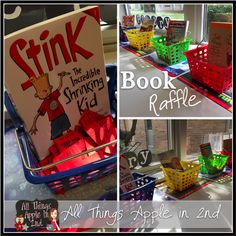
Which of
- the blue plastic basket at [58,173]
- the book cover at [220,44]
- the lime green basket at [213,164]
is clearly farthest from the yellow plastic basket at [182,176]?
the book cover at [220,44]

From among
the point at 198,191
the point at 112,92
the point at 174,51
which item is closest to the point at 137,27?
the point at 174,51

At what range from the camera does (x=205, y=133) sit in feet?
2.06

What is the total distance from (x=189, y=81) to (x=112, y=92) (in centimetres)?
23

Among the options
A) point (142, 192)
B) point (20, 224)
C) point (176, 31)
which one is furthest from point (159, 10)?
point (20, 224)

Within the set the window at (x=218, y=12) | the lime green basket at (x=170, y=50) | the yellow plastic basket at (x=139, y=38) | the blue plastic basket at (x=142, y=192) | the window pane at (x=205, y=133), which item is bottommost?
the blue plastic basket at (x=142, y=192)

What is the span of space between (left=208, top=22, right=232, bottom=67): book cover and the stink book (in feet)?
0.79

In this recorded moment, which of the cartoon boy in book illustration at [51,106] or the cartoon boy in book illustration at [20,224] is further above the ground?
the cartoon boy in book illustration at [51,106]

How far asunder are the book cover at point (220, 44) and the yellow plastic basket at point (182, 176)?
224 millimetres

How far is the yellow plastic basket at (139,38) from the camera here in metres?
0.65

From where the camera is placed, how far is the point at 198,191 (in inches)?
25.6

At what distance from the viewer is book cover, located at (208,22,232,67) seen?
2.00ft

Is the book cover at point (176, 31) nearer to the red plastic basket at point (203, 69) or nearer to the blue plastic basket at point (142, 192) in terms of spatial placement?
the red plastic basket at point (203, 69)

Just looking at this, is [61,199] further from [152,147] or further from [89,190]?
[152,147]

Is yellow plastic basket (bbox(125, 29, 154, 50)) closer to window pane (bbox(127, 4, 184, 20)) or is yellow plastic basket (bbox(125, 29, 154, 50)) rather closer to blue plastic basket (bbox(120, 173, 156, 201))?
window pane (bbox(127, 4, 184, 20))
